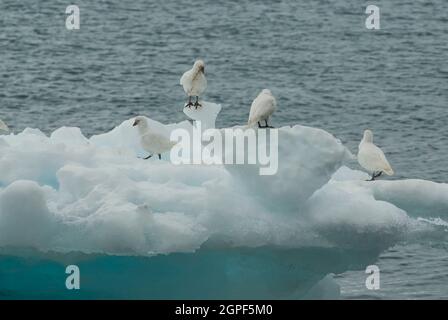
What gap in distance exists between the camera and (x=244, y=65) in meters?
39.9

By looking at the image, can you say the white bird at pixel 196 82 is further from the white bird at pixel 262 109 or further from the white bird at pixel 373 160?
the white bird at pixel 373 160

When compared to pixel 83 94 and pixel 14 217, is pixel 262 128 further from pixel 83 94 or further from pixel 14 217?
pixel 83 94

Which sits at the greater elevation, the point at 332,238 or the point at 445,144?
the point at 445,144

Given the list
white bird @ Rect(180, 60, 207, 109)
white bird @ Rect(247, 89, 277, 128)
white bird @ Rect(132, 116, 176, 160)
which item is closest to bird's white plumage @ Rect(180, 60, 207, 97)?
white bird @ Rect(180, 60, 207, 109)

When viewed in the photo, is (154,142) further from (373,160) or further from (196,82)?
(373,160)

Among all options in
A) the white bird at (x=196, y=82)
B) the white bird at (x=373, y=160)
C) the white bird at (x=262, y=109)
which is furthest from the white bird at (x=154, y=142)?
the white bird at (x=373, y=160)

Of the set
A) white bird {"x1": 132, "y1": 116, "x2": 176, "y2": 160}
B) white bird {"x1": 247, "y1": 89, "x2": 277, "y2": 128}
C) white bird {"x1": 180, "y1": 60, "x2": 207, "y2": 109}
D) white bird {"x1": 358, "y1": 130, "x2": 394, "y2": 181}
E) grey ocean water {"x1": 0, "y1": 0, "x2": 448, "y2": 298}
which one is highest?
grey ocean water {"x1": 0, "y1": 0, "x2": 448, "y2": 298}

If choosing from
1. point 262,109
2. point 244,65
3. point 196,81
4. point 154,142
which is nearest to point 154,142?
point 154,142

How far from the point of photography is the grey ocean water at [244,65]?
1307 inches

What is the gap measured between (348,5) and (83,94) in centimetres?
1580

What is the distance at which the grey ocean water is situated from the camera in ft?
109

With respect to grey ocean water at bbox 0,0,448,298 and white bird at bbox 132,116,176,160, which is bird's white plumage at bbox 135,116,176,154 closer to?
white bird at bbox 132,116,176,160

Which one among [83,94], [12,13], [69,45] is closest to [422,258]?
[83,94]
